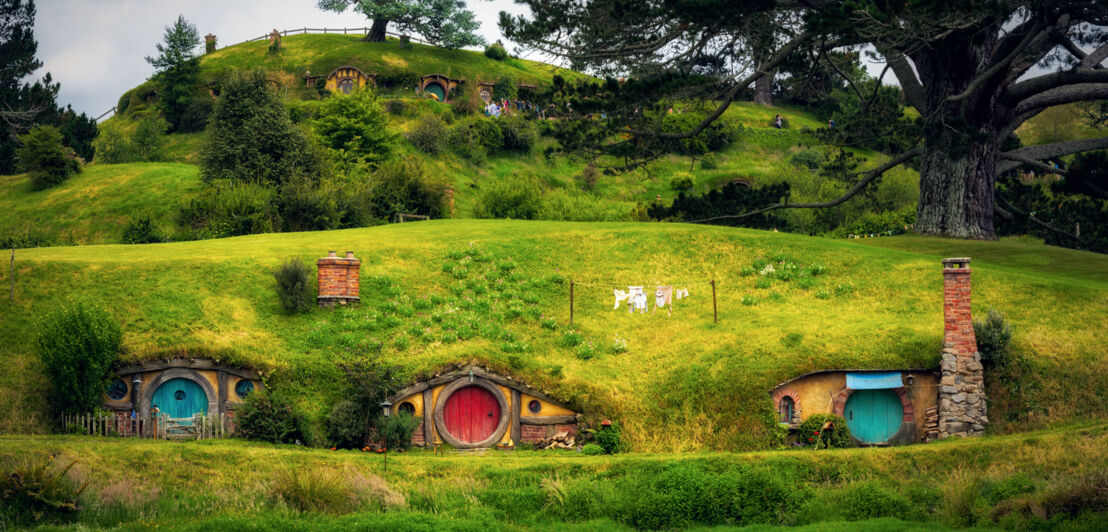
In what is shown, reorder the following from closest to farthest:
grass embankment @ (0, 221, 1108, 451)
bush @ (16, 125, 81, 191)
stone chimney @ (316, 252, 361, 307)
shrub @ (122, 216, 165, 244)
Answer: grass embankment @ (0, 221, 1108, 451) → stone chimney @ (316, 252, 361, 307) → shrub @ (122, 216, 165, 244) → bush @ (16, 125, 81, 191)

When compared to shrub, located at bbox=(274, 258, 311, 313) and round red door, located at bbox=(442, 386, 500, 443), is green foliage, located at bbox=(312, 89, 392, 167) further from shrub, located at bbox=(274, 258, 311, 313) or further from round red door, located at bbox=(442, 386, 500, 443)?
round red door, located at bbox=(442, 386, 500, 443)

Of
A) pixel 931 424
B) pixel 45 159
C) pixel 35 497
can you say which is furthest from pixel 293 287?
pixel 45 159

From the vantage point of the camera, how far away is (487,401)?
1224 inches

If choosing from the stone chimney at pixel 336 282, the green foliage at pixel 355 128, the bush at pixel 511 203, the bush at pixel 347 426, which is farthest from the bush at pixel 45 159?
the bush at pixel 347 426

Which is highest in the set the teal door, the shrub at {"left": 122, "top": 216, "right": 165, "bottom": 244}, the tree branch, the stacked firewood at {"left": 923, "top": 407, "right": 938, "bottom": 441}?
the tree branch

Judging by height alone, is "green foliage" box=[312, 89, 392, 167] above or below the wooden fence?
above

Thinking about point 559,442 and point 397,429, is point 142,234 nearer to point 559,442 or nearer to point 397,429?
point 397,429

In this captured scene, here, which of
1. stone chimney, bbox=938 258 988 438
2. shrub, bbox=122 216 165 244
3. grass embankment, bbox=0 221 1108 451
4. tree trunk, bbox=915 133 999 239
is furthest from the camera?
shrub, bbox=122 216 165 244

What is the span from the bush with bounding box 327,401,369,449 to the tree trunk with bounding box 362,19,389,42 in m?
89.4

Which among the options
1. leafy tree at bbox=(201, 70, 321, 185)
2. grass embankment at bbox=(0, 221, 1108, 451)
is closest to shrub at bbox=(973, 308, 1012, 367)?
grass embankment at bbox=(0, 221, 1108, 451)

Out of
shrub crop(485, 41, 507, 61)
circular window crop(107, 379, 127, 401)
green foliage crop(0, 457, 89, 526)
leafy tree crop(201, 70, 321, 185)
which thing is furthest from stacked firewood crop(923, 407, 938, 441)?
shrub crop(485, 41, 507, 61)

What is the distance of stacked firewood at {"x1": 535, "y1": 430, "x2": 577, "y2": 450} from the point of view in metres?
30.0

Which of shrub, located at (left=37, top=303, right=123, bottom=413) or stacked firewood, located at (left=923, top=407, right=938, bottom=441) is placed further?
stacked firewood, located at (left=923, top=407, right=938, bottom=441)

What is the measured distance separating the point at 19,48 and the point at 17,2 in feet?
13.6
